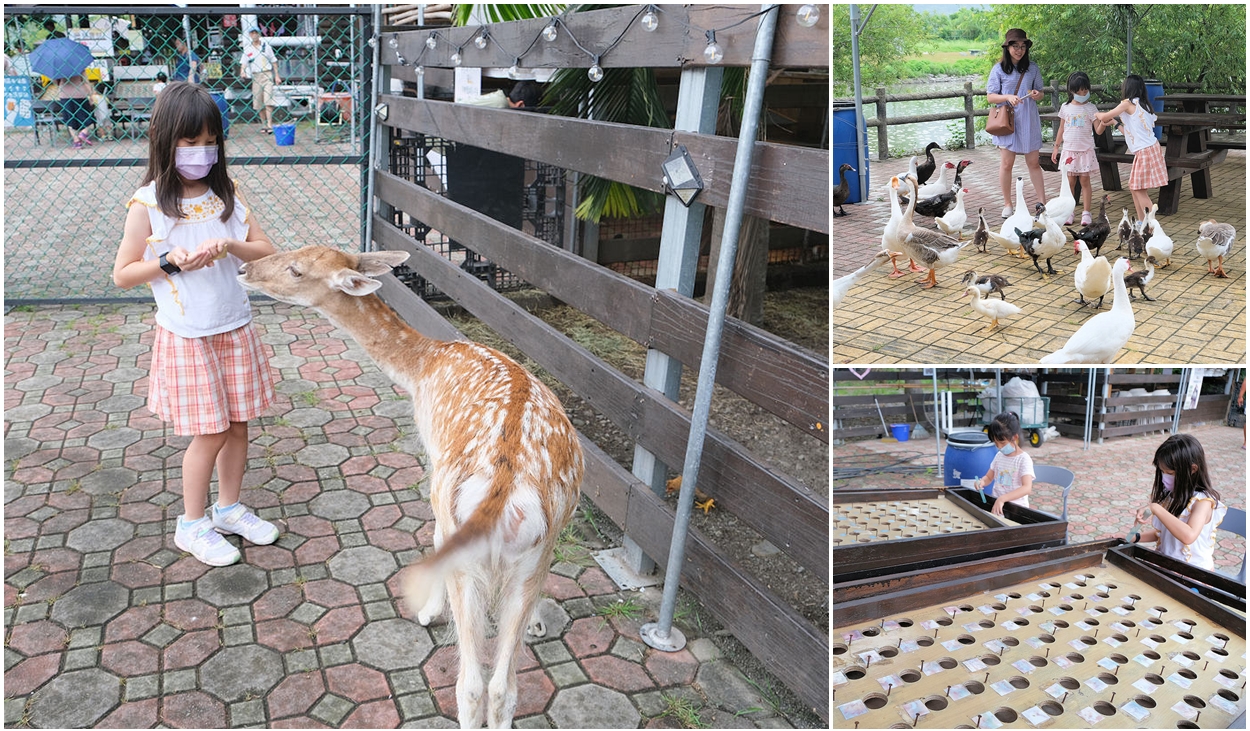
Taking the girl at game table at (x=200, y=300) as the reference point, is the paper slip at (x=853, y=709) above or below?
below

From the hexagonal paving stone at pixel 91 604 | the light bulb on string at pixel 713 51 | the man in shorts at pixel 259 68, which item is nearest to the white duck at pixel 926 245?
the light bulb on string at pixel 713 51

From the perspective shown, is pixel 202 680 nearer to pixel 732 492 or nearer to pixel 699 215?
pixel 732 492

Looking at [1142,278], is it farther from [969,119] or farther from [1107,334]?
[1107,334]

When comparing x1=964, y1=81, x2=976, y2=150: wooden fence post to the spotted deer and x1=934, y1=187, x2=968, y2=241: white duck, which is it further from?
the spotted deer

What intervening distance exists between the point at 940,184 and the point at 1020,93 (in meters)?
1.22

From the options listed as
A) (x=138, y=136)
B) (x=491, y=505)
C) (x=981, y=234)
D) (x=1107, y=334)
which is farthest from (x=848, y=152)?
(x=138, y=136)

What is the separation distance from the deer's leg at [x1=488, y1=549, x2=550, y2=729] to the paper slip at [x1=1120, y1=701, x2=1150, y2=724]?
1.45 m

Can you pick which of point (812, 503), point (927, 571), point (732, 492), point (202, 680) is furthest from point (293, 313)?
point (927, 571)

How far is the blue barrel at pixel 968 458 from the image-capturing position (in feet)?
11.3

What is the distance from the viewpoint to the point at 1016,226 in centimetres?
470

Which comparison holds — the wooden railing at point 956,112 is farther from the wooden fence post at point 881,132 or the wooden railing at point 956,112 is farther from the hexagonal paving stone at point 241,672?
the hexagonal paving stone at point 241,672

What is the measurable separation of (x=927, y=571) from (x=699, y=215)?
1.64 m

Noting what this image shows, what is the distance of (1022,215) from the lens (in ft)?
15.3

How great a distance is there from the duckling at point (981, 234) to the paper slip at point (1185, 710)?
3772mm
